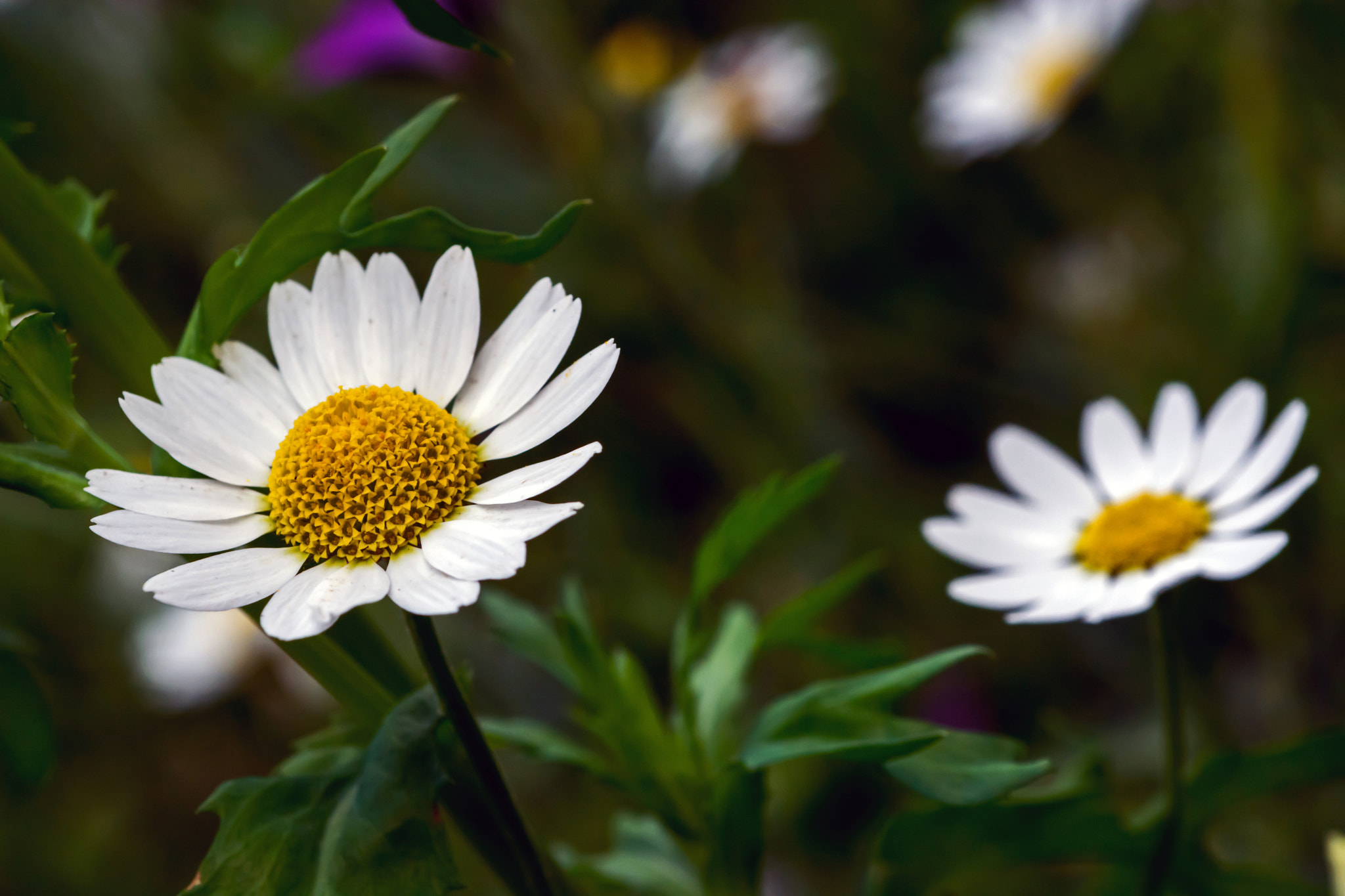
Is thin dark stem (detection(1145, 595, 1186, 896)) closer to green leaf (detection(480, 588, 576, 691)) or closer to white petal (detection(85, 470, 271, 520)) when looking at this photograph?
green leaf (detection(480, 588, 576, 691))

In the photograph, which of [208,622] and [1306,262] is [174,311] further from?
[1306,262]

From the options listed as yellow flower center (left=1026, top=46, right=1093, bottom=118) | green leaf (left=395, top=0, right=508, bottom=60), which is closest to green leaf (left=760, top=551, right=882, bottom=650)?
green leaf (left=395, top=0, right=508, bottom=60)

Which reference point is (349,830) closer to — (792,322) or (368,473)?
(368,473)

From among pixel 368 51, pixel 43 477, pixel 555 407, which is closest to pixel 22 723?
pixel 43 477

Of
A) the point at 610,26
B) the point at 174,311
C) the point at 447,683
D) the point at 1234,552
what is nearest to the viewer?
the point at 447,683

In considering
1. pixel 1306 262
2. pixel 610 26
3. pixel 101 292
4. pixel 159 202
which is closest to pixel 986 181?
pixel 1306 262

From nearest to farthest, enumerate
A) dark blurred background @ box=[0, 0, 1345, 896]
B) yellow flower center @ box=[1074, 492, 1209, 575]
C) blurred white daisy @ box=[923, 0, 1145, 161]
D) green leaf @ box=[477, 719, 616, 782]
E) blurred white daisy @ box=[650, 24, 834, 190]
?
green leaf @ box=[477, 719, 616, 782], yellow flower center @ box=[1074, 492, 1209, 575], dark blurred background @ box=[0, 0, 1345, 896], blurred white daisy @ box=[923, 0, 1145, 161], blurred white daisy @ box=[650, 24, 834, 190]

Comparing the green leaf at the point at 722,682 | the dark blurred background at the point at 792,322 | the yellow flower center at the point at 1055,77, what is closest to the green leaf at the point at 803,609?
the green leaf at the point at 722,682
